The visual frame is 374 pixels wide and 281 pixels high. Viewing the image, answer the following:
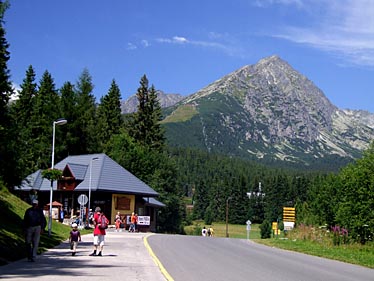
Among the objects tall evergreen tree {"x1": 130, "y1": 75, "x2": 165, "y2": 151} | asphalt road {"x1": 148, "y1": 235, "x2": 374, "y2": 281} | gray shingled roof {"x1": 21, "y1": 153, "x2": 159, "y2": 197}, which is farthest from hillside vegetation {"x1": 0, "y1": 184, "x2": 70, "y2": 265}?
tall evergreen tree {"x1": 130, "y1": 75, "x2": 165, "y2": 151}

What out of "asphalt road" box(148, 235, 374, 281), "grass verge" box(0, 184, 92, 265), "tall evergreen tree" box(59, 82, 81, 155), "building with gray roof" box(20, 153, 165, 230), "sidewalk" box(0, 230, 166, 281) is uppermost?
"tall evergreen tree" box(59, 82, 81, 155)

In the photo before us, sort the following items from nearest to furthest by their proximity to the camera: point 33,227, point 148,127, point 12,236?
point 33,227 < point 12,236 < point 148,127

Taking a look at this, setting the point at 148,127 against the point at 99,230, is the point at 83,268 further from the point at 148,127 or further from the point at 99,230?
the point at 148,127

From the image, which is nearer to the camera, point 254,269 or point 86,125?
point 254,269

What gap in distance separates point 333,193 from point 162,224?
98.8 ft

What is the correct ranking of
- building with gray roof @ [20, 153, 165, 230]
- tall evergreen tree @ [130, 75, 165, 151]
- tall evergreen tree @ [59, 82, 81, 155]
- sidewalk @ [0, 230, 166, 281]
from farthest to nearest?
1. tall evergreen tree @ [130, 75, 165, 151]
2. tall evergreen tree @ [59, 82, 81, 155]
3. building with gray roof @ [20, 153, 165, 230]
4. sidewalk @ [0, 230, 166, 281]

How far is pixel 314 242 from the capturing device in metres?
31.5

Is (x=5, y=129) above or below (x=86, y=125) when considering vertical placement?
below

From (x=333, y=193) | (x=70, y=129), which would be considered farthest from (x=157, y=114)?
(x=333, y=193)

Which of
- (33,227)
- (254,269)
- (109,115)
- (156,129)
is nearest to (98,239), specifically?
(33,227)

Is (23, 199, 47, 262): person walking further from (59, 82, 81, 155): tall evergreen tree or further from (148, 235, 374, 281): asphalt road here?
(59, 82, 81, 155): tall evergreen tree

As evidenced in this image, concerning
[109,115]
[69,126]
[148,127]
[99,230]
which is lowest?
[99,230]

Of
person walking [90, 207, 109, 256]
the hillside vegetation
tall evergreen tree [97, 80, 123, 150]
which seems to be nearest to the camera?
the hillside vegetation

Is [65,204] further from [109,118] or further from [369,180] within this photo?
[369,180]
